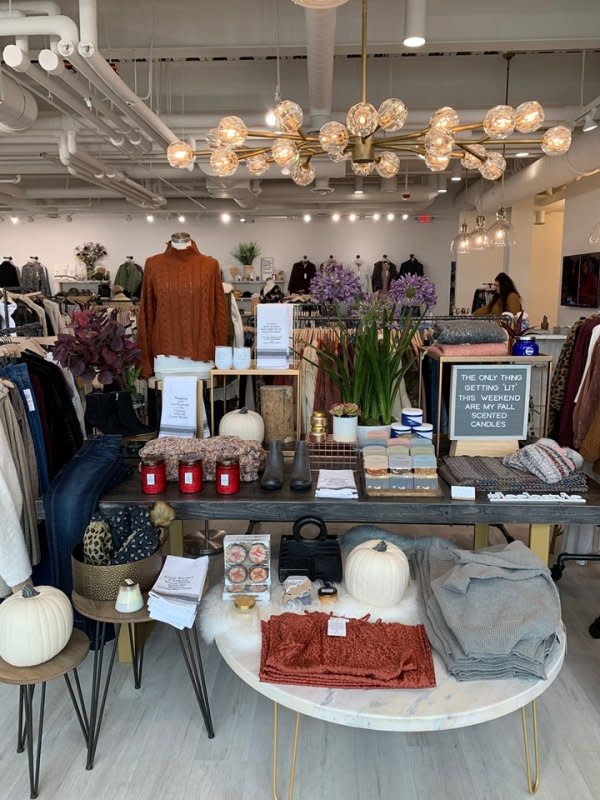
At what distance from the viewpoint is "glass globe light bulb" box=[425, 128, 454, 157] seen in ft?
9.57

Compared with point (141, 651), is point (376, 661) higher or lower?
higher

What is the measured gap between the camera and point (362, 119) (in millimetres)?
2844

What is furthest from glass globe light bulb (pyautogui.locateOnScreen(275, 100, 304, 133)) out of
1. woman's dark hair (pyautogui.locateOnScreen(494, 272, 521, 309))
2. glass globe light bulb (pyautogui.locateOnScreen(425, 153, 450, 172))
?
woman's dark hair (pyautogui.locateOnScreen(494, 272, 521, 309))

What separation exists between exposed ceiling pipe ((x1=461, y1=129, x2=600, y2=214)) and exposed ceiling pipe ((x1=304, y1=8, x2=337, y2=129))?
2.37 metres

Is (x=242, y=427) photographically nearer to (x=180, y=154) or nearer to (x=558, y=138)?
(x=180, y=154)

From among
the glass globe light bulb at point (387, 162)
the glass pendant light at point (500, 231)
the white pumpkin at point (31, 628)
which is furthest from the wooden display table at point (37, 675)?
the glass pendant light at point (500, 231)

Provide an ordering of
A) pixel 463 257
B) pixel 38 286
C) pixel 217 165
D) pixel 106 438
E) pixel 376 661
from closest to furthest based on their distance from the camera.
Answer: pixel 376 661 → pixel 106 438 → pixel 217 165 → pixel 38 286 → pixel 463 257

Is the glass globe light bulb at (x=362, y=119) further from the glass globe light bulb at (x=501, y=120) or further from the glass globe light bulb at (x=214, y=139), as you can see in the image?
the glass globe light bulb at (x=214, y=139)

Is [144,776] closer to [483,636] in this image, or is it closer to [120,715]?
[120,715]

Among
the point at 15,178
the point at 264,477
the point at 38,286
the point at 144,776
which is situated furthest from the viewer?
the point at 38,286

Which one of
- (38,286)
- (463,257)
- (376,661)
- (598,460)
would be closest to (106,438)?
(376,661)

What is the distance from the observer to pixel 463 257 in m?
12.5

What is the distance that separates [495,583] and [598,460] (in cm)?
153

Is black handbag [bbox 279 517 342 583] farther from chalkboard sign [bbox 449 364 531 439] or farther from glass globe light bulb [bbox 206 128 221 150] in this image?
glass globe light bulb [bbox 206 128 221 150]
